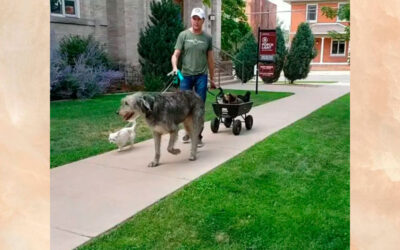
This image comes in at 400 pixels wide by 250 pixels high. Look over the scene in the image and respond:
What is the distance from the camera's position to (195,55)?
6250 mm

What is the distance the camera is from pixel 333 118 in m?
9.27

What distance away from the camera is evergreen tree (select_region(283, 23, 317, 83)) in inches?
806

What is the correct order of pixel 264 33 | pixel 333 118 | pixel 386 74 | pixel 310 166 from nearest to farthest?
pixel 386 74 → pixel 310 166 → pixel 333 118 → pixel 264 33

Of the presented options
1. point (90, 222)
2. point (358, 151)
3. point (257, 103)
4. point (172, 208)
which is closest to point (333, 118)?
point (257, 103)

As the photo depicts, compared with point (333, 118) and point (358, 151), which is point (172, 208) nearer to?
point (358, 151)

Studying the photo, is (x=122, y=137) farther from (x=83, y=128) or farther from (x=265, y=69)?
(x=265, y=69)

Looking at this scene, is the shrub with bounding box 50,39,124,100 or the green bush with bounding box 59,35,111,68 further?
the green bush with bounding box 59,35,111,68

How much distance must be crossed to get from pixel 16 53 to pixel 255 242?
2.42 m

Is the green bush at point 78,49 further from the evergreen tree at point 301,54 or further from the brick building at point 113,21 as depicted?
the evergreen tree at point 301,54

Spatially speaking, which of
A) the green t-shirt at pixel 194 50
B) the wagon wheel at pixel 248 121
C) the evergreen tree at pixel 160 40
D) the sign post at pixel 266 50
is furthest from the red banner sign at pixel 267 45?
the green t-shirt at pixel 194 50

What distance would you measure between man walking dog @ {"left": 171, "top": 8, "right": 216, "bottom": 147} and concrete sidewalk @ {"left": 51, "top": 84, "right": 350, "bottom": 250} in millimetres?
825

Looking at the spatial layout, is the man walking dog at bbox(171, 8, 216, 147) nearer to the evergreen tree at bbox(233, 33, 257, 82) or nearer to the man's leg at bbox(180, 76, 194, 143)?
the man's leg at bbox(180, 76, 194, 143)

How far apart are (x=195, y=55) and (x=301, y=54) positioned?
15405 millimetres

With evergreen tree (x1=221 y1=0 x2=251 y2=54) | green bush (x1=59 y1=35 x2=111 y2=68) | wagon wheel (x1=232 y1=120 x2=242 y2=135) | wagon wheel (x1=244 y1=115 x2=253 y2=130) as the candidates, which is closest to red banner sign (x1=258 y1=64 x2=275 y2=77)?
green bush (x1=59 y1=35 x2=111 y2=68)
